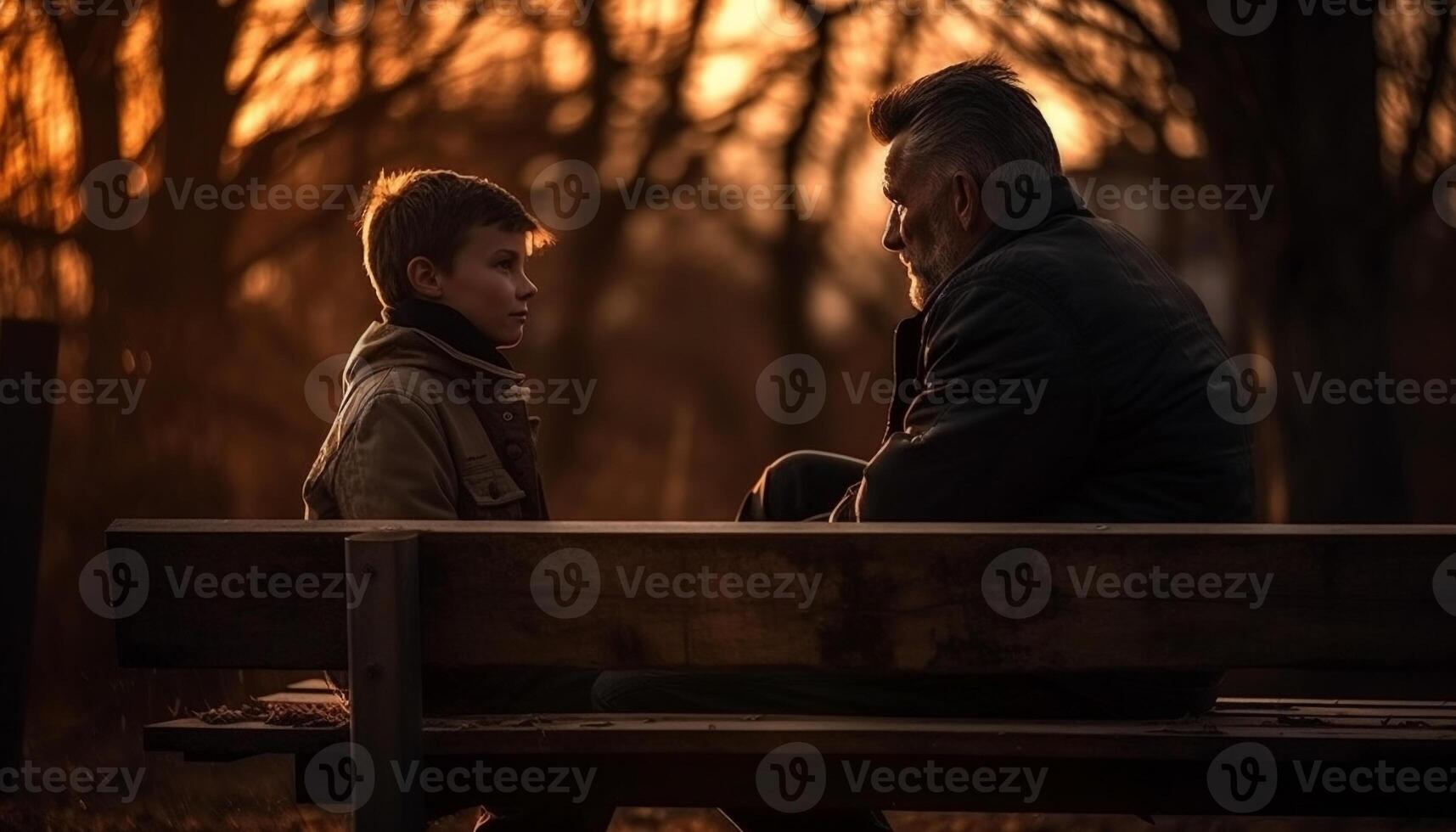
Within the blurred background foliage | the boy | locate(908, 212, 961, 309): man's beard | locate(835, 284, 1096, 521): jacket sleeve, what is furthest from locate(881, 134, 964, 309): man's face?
the blurred background foliage

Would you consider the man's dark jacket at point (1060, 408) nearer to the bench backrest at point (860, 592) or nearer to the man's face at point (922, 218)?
the man's face at point (922, 218)

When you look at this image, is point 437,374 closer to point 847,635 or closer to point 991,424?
point 991,424

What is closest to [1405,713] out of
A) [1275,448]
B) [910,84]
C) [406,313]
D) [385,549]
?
[910,84]

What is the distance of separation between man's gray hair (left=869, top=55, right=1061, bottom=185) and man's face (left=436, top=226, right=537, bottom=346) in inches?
39.8

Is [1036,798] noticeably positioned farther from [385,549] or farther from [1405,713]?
[385,549]

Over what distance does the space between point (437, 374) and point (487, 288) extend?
37cm

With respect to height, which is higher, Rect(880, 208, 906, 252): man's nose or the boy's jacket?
Rect(880, 208, 906, 252): man's nose

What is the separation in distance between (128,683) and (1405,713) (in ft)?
21.1

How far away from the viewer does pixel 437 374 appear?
3.73 metres

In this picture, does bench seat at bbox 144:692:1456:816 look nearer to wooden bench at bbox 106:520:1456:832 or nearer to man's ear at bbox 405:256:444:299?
wooden bench at bbox 106:520:1456:832

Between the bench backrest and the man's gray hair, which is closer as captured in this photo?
the bench backrest

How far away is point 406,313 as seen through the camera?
12.6 feet

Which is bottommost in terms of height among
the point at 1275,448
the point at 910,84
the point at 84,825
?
the point at 84,825

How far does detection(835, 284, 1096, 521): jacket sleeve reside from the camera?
2.96 meters
